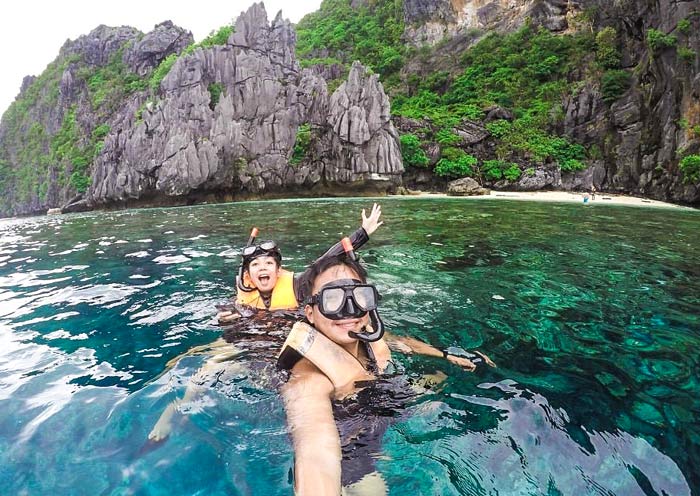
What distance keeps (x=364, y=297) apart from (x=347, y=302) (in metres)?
0.11

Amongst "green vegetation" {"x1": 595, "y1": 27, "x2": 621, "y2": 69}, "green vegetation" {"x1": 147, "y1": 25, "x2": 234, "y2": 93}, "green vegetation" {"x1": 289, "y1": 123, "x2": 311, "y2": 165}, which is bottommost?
"green vegetation" {"x1": 289, "y1": 123, "x2": 311, "y2": 165}

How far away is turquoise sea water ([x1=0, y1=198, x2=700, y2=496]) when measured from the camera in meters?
2.21

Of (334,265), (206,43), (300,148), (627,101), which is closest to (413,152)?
(300,148)

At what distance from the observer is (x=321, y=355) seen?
2.43 m

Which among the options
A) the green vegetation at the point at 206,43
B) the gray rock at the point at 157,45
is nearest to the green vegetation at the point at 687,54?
the green vegetation at the point at 206,43

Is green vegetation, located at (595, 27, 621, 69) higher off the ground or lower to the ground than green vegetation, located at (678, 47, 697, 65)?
higher

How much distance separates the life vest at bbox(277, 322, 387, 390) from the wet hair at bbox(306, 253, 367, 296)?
311 mm

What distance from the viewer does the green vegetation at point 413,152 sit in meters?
39.2

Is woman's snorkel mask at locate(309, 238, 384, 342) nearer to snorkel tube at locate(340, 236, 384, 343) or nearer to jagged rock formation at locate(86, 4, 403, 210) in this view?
snorkel tube at locate(340, 236, 384, 343)

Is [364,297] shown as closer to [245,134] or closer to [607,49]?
[245,134]

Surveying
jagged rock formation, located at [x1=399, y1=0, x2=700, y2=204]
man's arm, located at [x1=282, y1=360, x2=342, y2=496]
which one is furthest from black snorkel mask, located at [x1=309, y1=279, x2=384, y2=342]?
jagged rock formation, located at [x1=399, y1=0, x2=700, y2=204]

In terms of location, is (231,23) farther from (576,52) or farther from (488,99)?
(576,52)

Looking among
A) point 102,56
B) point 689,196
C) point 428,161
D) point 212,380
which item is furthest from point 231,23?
point 212,380

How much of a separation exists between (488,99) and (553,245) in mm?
38997
